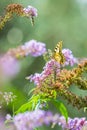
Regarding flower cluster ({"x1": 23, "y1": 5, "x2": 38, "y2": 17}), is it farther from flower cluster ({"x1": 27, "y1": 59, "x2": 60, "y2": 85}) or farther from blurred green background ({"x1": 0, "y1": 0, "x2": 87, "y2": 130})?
blurred green background ({"x1": 0, "y1": 0, "x2": 87, "y2": 130})

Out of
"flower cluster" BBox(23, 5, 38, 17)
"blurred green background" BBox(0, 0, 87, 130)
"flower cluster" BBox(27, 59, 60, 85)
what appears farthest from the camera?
"blurred green background" BBox(0, 0, 87, 130)

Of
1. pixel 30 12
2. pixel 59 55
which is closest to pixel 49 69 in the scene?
pixel 59 55

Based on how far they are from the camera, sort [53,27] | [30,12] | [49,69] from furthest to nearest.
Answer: [53,27], [30,12], [49,69]

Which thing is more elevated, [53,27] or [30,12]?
[53,27]

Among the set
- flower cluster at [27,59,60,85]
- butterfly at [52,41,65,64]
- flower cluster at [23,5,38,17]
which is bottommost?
flower cluster at [27,59,60,85]

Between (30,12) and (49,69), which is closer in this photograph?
(49,69)

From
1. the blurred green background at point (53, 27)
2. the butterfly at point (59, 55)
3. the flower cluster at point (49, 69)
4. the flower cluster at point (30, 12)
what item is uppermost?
the blurred green background at point (53, 27)

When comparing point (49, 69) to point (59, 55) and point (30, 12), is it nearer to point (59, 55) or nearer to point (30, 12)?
point (59, 55)

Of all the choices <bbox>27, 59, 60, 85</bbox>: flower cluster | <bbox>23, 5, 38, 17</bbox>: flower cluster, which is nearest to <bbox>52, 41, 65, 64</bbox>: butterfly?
<bbox>27, 59, 60, 85</bbox>: flower cluster

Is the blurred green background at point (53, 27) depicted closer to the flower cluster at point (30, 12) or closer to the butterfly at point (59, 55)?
the flower cluster at point (30, 12)

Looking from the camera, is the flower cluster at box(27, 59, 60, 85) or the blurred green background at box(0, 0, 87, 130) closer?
the flower cluster at box(27, 59, 60, 85)

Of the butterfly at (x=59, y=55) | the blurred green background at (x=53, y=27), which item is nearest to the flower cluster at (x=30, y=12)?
the butterfly at (x=59, y=55)
